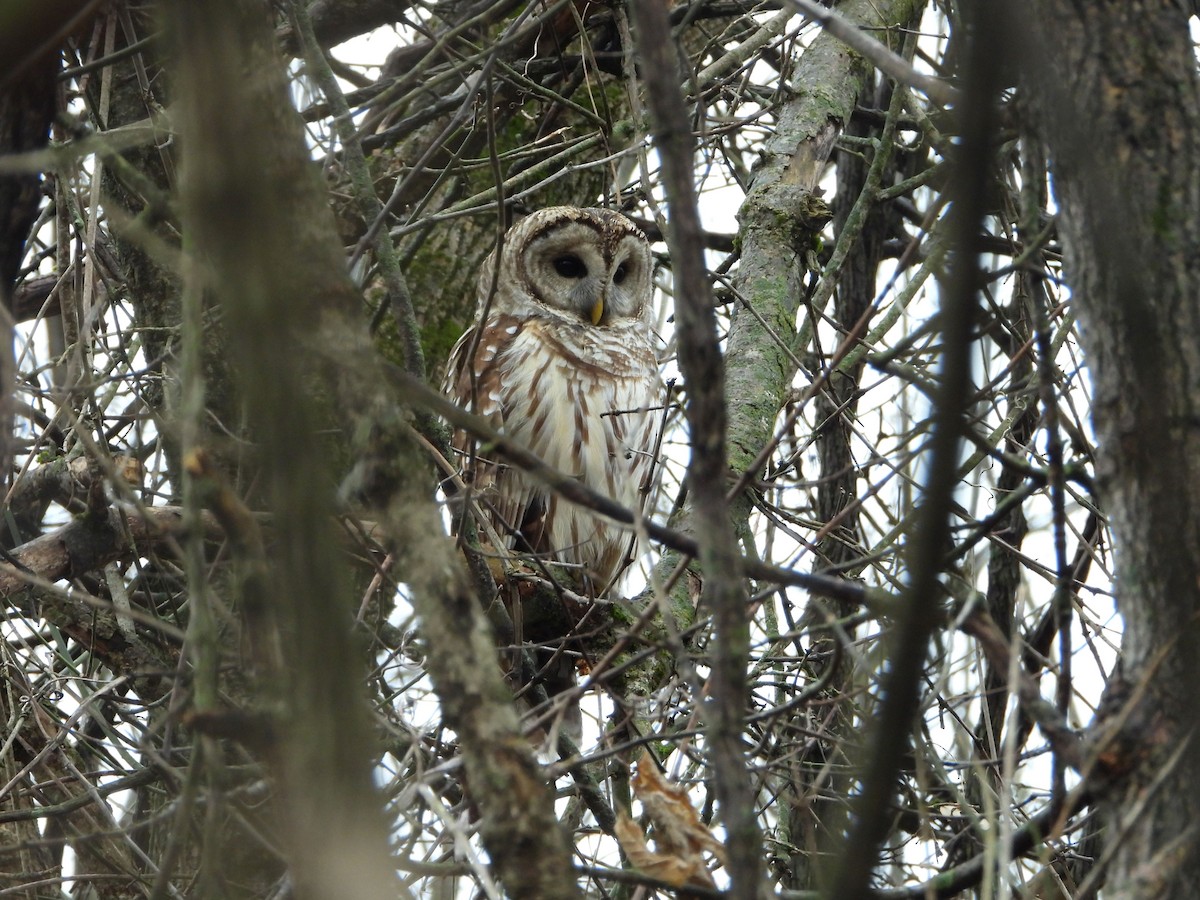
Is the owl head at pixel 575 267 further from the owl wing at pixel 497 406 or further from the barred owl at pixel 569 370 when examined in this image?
the owl wing at pixel 497 406

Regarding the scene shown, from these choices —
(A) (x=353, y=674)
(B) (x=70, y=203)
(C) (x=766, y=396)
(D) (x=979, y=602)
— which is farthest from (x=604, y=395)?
(A) (x=353, y=674)

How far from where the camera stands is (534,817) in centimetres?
145

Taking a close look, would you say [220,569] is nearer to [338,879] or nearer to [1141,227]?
[338,879]

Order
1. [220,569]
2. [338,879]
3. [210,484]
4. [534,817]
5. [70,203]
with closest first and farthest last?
[338,879] < [534,817] < [210,484] < [220,569] < [70,203]

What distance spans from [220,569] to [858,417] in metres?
2.23

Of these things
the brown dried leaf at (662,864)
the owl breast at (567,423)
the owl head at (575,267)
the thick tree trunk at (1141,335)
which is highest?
the owl head at (575,267)

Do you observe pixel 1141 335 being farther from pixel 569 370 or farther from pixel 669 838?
pixel 569 370

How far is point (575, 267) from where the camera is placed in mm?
5371

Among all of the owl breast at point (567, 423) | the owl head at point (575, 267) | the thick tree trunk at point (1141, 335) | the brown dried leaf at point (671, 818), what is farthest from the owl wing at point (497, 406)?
the thick tree trunk at point (1141, 335)

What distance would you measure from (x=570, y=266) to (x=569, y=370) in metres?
0.58

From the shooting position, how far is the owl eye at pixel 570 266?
5.34m

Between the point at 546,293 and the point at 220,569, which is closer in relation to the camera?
the point at 220,569

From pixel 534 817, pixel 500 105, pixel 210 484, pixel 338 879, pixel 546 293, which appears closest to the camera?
pixel 338 879

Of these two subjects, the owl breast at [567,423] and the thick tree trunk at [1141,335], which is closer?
the thick tree trunk at [1141,335]
